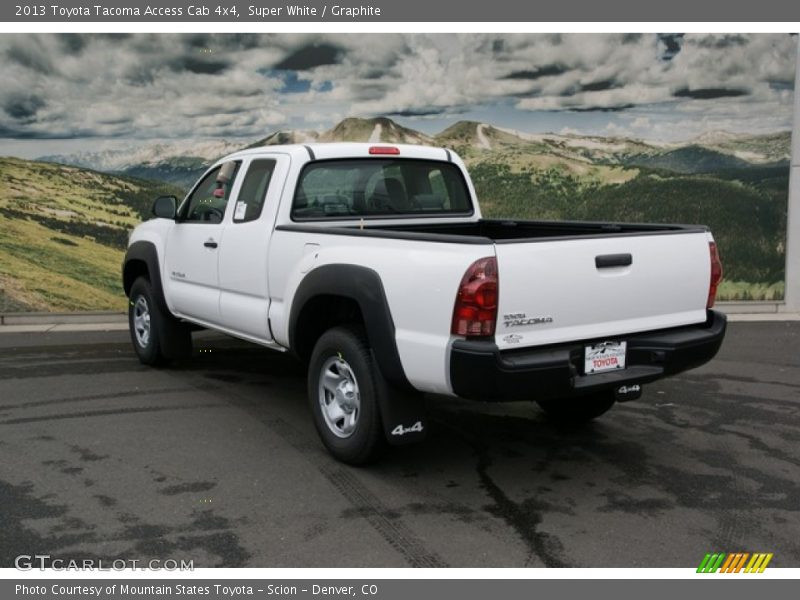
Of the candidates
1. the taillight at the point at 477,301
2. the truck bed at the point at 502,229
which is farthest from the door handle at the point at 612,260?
the taillight at the point at 477,301

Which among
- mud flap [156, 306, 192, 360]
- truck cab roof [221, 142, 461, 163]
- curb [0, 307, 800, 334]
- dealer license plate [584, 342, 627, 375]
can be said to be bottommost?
curb [0, 307, 800, 334]

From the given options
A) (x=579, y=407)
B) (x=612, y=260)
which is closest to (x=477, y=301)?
(x=612, y=260)

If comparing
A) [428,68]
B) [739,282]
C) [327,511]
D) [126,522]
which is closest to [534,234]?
[327,511]

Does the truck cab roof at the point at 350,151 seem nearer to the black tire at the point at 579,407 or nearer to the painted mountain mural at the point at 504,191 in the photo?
the black tire at the point at 579,407

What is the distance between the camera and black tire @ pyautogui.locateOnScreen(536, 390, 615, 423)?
18.6ft

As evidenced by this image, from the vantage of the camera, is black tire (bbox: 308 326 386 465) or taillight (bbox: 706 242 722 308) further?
taillight (bbox: 706 242 722 308)

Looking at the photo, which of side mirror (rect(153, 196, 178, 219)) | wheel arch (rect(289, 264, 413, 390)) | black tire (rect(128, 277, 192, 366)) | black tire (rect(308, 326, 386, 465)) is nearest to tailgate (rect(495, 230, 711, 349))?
wheel arch (rect(289, 264, 413, 390))

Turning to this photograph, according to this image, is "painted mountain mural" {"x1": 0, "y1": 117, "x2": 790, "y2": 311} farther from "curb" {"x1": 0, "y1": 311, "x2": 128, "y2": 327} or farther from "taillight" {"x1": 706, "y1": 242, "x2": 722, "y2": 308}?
"taillight" {"x1": 706, "y1": 242, "x2": 722, "y2": 308}

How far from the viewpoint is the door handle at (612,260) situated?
4.33 m

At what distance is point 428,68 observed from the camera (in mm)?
11148

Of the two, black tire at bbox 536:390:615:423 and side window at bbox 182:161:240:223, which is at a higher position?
side window at bbox 182:161:240:223

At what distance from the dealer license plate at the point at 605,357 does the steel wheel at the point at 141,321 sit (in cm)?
465

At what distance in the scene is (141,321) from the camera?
7863mm

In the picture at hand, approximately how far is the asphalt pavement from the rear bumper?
0.65 metres
